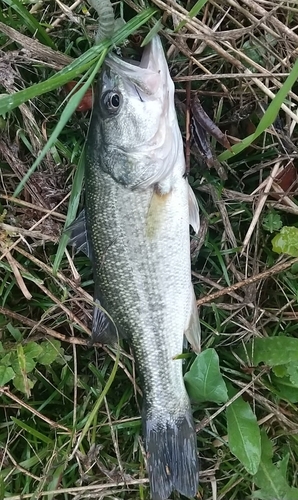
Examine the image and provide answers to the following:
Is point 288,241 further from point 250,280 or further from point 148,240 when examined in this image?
point 148,240

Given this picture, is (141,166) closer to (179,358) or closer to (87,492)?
(179,358)

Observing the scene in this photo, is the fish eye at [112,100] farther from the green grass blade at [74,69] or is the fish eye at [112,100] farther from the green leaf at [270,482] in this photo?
the green leaf at [270,482]

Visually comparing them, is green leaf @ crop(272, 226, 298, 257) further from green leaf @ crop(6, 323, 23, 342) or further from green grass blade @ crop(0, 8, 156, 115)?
green leaf @ crop(6, 323, 23, 342)

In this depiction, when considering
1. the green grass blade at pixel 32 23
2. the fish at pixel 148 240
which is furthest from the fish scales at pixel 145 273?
the green grass blade at pixel 32 23

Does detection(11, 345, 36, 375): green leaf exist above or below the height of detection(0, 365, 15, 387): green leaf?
above

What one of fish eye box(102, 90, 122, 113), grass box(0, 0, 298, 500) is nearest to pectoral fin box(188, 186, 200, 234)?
grass box(0, 0, 298, 500)
